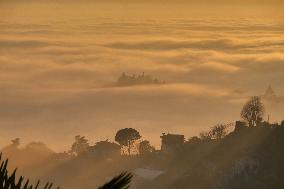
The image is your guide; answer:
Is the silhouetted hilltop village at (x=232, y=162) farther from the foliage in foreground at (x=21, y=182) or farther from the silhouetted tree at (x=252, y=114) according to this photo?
the foliage in foreground at (x=21, y=182)

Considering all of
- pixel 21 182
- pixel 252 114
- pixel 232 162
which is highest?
pixel 252 114

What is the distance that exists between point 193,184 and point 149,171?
3336 centimetres

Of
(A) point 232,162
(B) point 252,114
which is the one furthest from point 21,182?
(B) point 252,114

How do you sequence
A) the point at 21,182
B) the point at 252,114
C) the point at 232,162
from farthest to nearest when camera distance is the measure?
the point at 252,114, the point at 232,162, the point at 21,182

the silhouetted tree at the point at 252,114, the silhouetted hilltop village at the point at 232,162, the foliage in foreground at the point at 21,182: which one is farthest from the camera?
the silhouetted tree at the point at 252,114

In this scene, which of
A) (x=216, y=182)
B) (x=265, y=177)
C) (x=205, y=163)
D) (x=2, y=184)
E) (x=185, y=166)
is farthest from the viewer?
(x=185, y=166)

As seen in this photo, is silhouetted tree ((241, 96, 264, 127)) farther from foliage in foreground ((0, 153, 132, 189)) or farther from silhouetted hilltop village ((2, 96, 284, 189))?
foliage in foreground ((0, 153, 132, 189))

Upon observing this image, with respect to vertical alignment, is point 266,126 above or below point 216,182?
above

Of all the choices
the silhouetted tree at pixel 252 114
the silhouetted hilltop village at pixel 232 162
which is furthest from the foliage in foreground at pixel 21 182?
the silhouetted tree at pixel 252 114

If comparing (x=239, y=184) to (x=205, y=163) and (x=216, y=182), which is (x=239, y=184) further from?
(x=205, y=163)

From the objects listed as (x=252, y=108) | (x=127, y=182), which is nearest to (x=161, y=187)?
(x=252, y=108)

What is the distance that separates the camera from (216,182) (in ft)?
529

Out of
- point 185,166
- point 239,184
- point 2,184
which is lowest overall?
point 2,184

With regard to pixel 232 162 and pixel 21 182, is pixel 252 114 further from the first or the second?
pixel 21 182
